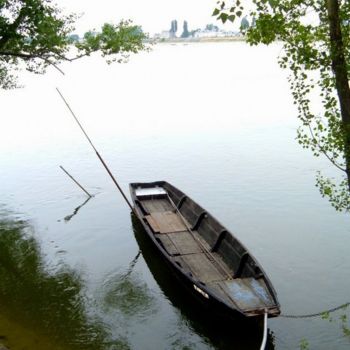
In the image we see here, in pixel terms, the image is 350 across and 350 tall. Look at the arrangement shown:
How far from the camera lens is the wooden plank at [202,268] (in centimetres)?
1417

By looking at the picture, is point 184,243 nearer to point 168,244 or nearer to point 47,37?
Answer: point 168,244

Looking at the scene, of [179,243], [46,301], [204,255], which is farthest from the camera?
[179,243]

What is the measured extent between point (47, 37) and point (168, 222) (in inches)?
335

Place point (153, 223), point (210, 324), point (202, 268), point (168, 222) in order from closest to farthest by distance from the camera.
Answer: point (210, 324)
point (202, 268)
point (153, 223)
point (168, 222)

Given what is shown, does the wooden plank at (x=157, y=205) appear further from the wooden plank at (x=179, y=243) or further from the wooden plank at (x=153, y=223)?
the wooden plank at (x=179, y=243)

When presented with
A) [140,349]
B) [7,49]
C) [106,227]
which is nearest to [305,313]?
[140,349]

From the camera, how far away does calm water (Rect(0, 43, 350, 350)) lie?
13.3 metres

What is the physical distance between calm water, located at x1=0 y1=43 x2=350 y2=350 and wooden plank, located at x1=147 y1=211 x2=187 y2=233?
1250 mm

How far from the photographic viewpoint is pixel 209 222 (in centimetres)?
1734

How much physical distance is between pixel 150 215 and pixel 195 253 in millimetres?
3801

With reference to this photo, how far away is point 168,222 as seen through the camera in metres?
18.8

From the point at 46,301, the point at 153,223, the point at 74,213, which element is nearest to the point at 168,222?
the point at 153,223

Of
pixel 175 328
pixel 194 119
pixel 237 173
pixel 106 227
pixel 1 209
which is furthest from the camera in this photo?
pixel 194 119

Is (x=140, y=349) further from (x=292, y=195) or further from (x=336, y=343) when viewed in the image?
(x=292, y=195)
